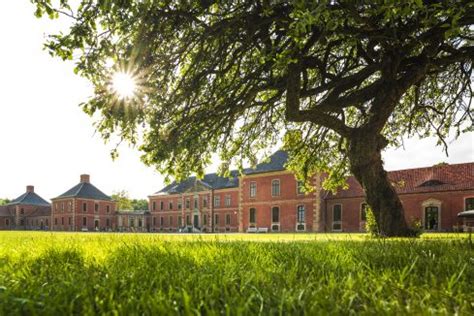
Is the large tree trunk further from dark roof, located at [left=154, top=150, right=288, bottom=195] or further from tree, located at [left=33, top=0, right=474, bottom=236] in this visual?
dark roof, located at [left=154, top=150, right=288, bottom=195]

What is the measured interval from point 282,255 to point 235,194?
54097 mm

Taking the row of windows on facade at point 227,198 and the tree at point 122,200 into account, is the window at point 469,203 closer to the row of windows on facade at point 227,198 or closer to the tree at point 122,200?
the row of windows on facade at point 227,198

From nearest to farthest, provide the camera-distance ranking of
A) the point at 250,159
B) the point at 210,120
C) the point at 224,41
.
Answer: the point at 224,41
the point at 210,120
the point at 250,159

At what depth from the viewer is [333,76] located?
10.8m

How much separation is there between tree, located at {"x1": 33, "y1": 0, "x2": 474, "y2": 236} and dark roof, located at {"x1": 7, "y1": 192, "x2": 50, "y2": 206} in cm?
8822

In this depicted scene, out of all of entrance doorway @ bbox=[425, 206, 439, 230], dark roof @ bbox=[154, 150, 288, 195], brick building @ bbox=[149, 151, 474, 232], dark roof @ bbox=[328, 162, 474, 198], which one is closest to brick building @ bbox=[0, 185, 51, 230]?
brick building @ bbox=[149, 151, 474, 232]

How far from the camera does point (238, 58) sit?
969 centimetres

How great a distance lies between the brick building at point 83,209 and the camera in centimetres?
7531

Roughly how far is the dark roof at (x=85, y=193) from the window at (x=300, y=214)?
153 feet

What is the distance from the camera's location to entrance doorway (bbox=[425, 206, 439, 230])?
34694 millimetres

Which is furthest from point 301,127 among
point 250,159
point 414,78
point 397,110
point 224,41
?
point 224,41

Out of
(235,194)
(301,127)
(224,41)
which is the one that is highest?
(224,41)

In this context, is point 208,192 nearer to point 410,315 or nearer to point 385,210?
point 385,210

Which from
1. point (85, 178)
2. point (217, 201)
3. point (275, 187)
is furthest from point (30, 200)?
point (275, 187)
